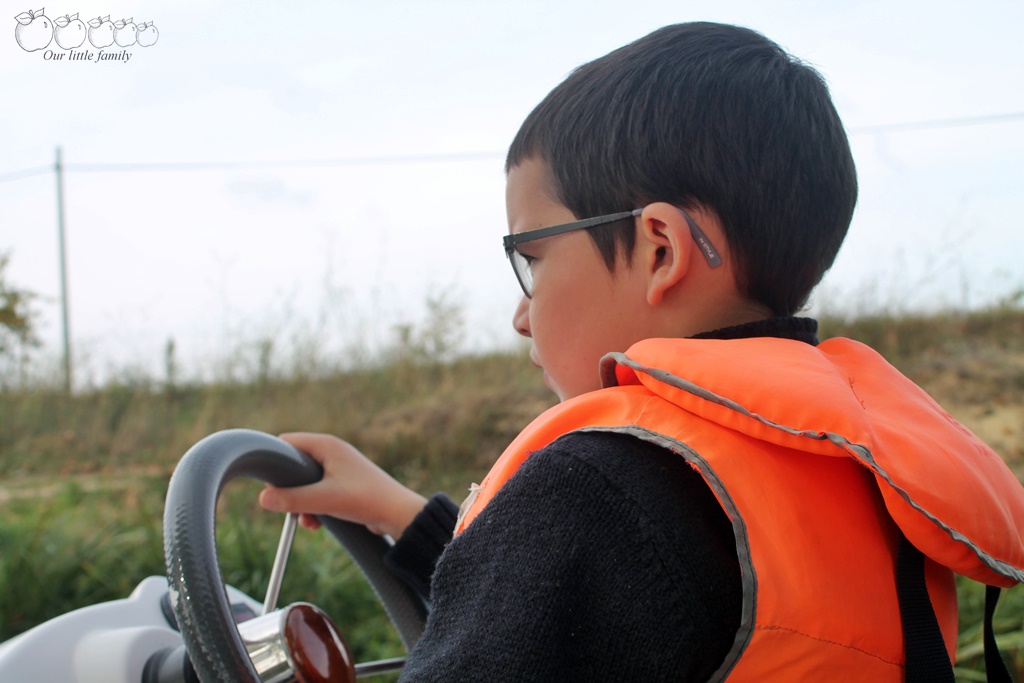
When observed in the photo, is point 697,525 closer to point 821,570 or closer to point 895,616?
point 821,570

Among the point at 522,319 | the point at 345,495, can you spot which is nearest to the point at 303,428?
the point at 345,495

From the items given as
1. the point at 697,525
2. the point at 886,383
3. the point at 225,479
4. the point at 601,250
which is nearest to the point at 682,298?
the point at 601,250

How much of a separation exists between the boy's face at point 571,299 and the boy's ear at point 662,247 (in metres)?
0.03

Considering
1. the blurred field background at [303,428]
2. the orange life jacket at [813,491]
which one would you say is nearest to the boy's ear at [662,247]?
the orange life jacket at [813,491]

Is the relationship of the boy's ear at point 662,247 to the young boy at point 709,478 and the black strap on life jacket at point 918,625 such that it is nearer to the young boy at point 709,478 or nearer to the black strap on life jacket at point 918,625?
the young boy at point 709,478

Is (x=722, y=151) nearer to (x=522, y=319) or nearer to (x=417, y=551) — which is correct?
(x=522, y=319)

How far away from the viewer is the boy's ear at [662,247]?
112 centimetres

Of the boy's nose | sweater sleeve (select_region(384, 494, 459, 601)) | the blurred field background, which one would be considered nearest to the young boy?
the boy's nose

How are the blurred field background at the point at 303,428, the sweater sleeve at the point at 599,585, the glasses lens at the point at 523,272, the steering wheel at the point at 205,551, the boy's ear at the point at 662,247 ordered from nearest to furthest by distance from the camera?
the sweater sleeve at the point at 599,585 → the steering wheel at the point at 205,551 → the boy's ear at the point at 662,247 → the glasses lens at the point at 523,272 → the blurred field background at the point at 303,428

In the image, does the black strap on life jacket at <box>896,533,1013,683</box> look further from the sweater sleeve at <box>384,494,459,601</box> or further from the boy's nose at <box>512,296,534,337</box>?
the sweater sleeve at <box>384,494,459,601</box>

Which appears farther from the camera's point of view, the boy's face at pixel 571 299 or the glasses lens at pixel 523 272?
the glasses lens at pixel 523 272

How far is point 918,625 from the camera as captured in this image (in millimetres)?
884

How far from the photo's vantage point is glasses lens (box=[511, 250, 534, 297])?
1294mm

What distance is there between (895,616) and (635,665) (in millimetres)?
295
